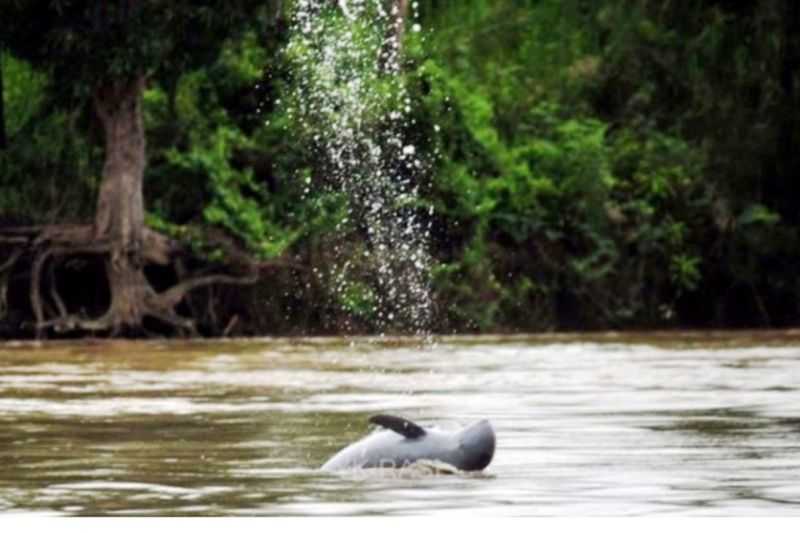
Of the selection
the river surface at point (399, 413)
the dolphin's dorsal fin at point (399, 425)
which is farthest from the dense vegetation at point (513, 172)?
the dolphin's dorsal fin at point (399, 425)

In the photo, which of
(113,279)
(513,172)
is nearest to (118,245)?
(113,279)

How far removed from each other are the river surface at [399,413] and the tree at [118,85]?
276 centimetres

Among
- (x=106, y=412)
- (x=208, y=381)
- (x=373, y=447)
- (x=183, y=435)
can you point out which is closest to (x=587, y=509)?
(x=373, y=447)

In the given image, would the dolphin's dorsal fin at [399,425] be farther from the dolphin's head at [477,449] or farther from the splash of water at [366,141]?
the splash of water at [366,141]

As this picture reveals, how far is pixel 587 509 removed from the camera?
1467 centimetres

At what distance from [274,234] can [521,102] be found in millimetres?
6498

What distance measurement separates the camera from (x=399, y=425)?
16.9 m

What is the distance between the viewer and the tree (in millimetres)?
40250

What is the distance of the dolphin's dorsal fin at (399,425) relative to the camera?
16.6 meters

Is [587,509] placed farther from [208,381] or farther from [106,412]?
[208,381]

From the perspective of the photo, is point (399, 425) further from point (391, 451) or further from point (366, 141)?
point (366, 141)

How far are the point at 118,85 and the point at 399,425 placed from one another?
24988 mm

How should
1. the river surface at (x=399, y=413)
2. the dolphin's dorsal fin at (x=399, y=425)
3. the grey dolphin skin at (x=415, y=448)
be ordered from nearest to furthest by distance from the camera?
the river surface at (x=399, y=413) < the dolphin's dorsal fin at (x=399, y=425) < the grey dolphin skin at (x=415, y=448)

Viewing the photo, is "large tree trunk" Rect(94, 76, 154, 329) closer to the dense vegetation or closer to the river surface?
the dense vegetation
